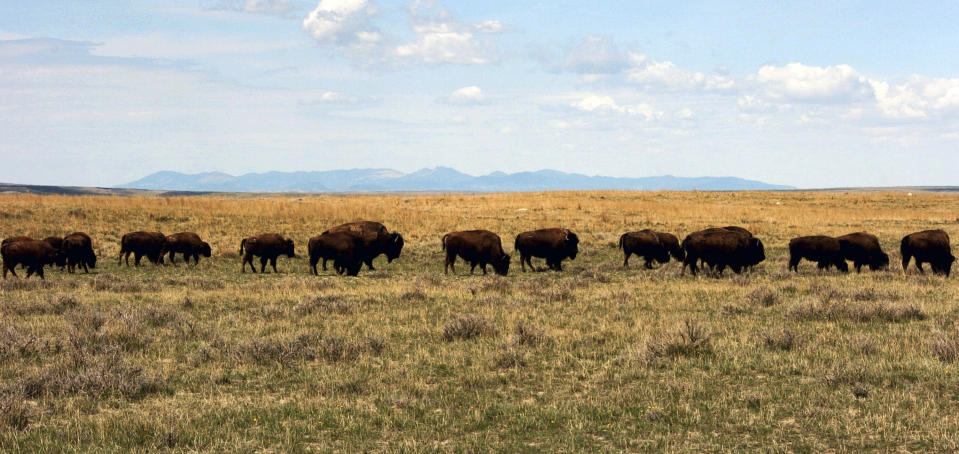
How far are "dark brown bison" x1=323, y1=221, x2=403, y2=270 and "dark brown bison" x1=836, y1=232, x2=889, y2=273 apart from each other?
1358 cm

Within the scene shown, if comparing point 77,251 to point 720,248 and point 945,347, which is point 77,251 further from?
point 945,347

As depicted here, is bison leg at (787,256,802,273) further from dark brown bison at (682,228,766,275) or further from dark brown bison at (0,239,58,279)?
dark brown bison at (0,239,58,279)

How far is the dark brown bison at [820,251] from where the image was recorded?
1986 cm

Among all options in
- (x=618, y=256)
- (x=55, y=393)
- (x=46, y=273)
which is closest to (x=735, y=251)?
(x=618, y=256)

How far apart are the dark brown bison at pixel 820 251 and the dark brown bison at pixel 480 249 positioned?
27.0ft

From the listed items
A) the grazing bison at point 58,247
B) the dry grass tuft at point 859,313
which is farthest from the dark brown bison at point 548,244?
the grazing bison at point 58,247

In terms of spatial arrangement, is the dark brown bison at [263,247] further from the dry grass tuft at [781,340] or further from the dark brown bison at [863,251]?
the dark brown bison at [863,251]

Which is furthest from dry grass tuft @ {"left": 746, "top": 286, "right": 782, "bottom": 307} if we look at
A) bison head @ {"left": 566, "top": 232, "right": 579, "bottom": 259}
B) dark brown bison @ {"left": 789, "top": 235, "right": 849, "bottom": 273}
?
bison head @ {"left": 566, "top": 232, "right": 579, "bottom": 259}

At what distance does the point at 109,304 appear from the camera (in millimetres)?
14344

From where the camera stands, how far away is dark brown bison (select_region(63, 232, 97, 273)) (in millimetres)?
21516

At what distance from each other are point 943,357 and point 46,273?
73.7 ft

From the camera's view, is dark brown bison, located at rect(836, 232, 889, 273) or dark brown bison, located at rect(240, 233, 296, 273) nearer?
dark brown bison, located at rect(836, 232, 889, 273)

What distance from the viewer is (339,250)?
69.3 ft

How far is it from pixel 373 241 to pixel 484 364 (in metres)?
14.5
